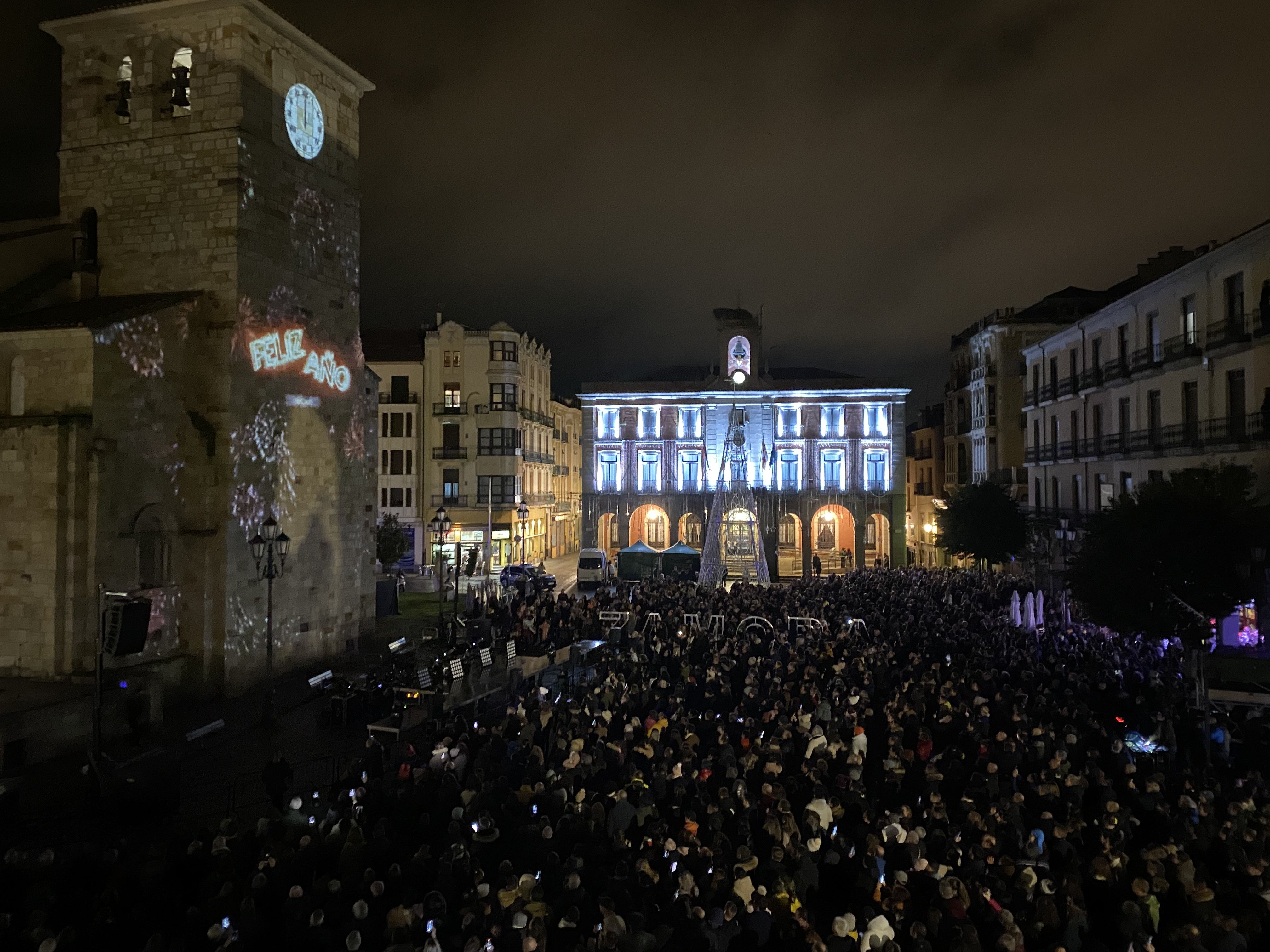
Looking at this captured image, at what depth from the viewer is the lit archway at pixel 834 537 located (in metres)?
54.0

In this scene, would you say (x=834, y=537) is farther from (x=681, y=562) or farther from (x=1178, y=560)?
(x=1178, y=560)

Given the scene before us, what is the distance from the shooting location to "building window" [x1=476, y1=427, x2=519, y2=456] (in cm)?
4525

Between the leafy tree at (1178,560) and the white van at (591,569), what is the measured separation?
23.6m

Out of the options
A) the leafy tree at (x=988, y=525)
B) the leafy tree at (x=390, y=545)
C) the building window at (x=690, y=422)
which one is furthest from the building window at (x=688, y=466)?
the leafy tree at (x=988, y=525)

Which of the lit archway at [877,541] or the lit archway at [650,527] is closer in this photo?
the lit archway at [877,541]

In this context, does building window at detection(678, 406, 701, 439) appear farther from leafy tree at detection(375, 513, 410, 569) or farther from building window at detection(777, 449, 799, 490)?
leafy tree at detection(375, 513, 410, 569)

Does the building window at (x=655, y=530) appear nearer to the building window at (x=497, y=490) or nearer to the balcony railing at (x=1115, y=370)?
the building window at (x=497, y=490)

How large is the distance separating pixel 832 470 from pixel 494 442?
23249 mm

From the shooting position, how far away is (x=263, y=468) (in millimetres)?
19375

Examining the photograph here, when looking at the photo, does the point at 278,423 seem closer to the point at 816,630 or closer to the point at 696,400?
the point at 816,630

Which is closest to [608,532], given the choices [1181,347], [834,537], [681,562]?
[834,537]

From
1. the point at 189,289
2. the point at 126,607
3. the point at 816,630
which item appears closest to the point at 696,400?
the point at 816,630

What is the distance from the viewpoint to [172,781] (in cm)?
1188

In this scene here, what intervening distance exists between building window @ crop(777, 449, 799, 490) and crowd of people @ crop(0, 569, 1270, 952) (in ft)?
131
